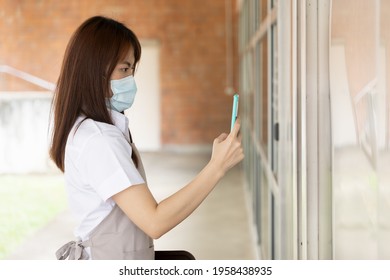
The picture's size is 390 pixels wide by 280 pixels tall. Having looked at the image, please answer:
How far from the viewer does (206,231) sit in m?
3.99

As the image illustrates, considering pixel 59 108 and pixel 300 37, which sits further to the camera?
pixel 300 37

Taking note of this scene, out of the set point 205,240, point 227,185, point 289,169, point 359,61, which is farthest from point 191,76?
point 359,61

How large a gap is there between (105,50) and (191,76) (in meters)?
6.61

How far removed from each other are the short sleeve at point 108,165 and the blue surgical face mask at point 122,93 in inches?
4.4

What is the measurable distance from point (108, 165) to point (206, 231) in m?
2.96

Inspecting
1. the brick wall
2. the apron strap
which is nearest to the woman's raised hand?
the apron strap

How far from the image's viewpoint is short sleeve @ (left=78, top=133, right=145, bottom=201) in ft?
3.55

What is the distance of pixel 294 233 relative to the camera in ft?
4.83

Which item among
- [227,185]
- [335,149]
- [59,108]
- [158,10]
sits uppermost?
[158,10]

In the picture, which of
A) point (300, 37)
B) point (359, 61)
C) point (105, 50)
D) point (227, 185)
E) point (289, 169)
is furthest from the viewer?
point (227, 185)

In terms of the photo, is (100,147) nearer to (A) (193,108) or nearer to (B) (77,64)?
(B) (77,64)

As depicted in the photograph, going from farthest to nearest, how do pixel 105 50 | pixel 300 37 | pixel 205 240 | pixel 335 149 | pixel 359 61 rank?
pixel 205 240 → pixel 300 37 → pixel 335 149 → pixel 105 50 → pixel 359 61

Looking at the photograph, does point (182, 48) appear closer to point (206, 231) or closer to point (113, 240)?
point (206, 231)

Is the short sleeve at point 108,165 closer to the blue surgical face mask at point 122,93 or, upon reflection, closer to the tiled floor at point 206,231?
the blue surgical face mask at point 122,93
